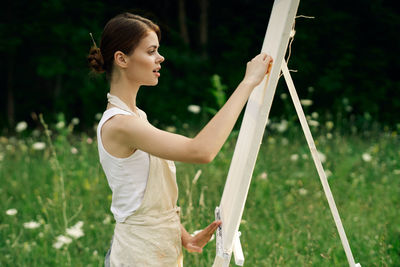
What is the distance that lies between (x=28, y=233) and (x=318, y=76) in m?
6.26

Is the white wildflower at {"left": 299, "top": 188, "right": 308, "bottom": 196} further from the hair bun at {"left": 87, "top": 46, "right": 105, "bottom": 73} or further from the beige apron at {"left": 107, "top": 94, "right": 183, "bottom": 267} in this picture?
the hair bun at {"left": 87, "top": 46, "right": 105, "bottom": 73}

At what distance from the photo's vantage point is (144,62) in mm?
1426

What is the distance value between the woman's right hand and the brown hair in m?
0.36

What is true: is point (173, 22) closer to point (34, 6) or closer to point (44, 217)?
point (34, 6)

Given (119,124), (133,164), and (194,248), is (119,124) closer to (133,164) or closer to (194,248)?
→ (133,164)

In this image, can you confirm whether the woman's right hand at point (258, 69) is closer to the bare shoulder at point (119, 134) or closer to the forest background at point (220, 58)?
the bare shoulder at point (119, 134)

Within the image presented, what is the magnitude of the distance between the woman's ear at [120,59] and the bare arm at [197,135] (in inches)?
7.1

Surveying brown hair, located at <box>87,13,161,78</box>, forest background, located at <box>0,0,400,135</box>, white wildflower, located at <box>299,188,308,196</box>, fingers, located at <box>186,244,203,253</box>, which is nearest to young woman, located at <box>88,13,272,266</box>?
brown hair, located at <box>87,13,161,78</box>

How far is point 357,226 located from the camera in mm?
2801

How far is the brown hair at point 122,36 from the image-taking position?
55.8 inches

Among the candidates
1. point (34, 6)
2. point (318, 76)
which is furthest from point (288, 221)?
point (34, 6)

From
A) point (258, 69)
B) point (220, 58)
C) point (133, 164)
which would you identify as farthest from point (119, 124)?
point (220, 58)

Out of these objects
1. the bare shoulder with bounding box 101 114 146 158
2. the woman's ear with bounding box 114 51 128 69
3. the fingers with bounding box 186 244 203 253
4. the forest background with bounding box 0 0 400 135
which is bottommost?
the forest background with bounding box 0 0 400 135

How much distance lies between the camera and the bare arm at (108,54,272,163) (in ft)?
3.92
